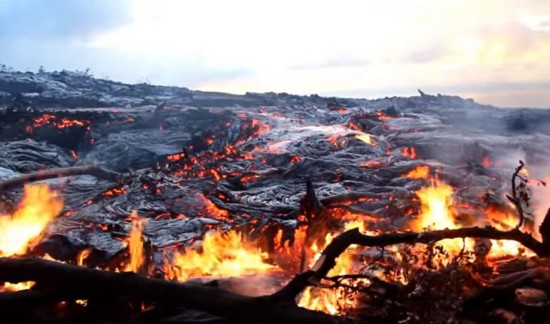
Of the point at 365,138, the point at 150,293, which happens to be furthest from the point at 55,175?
the point at 365,138

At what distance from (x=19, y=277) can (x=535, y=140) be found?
14.1 m

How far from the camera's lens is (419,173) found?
12203 millimetres

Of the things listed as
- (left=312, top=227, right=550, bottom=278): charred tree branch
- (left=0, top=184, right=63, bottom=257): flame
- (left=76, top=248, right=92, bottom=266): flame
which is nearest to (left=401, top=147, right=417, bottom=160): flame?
(left=312, top=227, right=550, bottom=278): charred tree branch

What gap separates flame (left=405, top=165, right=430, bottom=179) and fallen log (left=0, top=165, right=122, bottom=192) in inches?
256

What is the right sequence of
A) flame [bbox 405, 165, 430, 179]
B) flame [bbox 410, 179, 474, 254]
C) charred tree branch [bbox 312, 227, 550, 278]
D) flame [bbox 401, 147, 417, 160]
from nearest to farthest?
charred tree branch [bbox 312, 227, 550, 278] < flame [bbox 410, 179, 474, 254] < flame [bbox 405, 165, 430, 179] < flame [bbox 401, 147, 417, 160]

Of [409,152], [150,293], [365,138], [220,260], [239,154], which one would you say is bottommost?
[220,260]

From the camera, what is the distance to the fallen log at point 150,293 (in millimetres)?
4816

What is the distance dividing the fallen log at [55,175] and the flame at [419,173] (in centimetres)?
649

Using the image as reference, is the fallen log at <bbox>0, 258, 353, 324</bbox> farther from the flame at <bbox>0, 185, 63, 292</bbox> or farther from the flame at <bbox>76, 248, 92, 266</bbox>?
the flame at <bbox>76, 248, 92, 266</bbox>

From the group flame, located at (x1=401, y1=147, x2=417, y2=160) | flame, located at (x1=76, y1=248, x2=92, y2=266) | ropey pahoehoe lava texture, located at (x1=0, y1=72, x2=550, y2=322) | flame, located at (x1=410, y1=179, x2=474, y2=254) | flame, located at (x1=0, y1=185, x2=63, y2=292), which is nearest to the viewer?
ropey pahoehoe lava texture, located at (x1=0, y1=72, x2=550, y2=322)

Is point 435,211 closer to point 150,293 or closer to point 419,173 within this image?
point 419,173

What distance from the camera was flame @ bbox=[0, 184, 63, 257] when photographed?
7.52m

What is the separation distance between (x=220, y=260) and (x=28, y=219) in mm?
3295

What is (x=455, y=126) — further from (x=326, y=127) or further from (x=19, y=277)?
(x=19, y=277)
